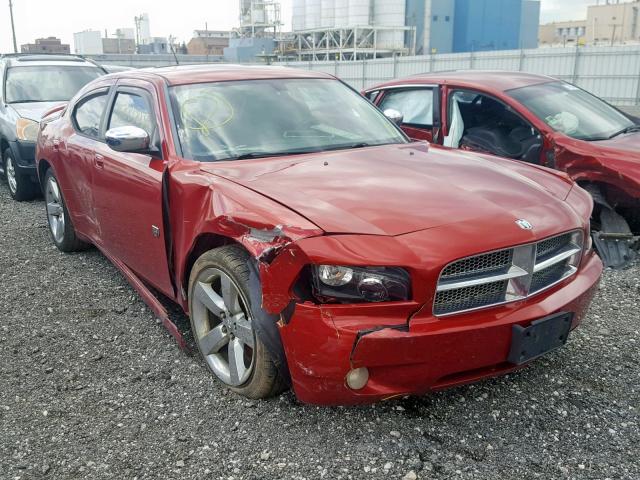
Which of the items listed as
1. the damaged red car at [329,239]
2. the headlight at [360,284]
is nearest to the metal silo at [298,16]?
the damaged red car at [329,239]

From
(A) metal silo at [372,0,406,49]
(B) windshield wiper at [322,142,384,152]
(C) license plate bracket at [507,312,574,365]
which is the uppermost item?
(A) metal silo at [372,0,406,49]

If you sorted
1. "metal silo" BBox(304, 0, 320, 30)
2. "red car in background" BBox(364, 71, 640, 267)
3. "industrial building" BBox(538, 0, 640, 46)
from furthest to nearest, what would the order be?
"industrial building" BBox(538, 0, 640, 46)
"metal silo" BBox(304, 0, 320, 30)
"red car in background" BBox(364, 71, 640, 267)

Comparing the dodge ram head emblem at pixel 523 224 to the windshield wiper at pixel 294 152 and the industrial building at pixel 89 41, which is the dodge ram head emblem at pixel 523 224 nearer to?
the windshield wiper at pixel 294 152

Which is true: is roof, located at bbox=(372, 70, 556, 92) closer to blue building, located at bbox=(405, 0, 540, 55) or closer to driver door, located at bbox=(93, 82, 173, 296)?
driver door, located at bbox=(93, 82, 173, 296)

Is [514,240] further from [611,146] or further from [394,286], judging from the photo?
[611,146]

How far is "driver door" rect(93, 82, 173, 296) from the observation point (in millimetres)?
3584

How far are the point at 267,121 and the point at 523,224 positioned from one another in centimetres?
170

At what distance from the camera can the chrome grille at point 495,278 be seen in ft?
8.34

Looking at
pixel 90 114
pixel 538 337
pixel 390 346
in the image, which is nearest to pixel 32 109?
pixel 90 114

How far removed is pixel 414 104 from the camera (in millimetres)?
6625

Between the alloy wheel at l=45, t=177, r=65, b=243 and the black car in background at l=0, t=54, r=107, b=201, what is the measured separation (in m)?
2.33

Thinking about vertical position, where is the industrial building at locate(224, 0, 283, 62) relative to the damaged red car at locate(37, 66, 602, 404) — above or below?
above

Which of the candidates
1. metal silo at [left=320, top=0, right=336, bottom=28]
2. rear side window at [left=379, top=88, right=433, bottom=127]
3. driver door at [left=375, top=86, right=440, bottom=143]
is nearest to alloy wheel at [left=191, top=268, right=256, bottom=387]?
driver door at [left=375, top=86, right=440, bottom=143]

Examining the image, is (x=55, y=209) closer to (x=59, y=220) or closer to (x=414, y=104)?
(x=59, y=220)
